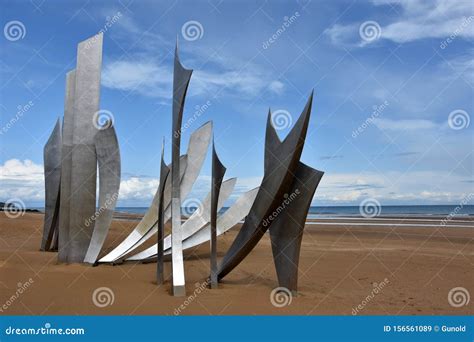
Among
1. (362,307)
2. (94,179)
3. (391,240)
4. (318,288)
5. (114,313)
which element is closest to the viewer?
(114,313)

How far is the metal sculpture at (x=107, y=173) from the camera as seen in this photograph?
926 cm

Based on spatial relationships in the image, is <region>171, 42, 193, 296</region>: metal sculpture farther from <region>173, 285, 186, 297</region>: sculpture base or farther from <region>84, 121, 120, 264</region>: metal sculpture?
<region>84, 121, 120, 264</region>: metal sculpture

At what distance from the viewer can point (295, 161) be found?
6.39 m

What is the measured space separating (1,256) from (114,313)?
571 centimetres

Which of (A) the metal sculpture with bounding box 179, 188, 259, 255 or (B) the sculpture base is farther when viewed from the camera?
(A) the metal sculpture with bounding box 179, 188, 259, 255

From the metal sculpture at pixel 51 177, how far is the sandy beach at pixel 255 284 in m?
0.63

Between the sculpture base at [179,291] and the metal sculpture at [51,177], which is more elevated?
the metal sculpture at [51,177]

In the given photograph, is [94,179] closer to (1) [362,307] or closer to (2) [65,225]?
(2) [65,225]

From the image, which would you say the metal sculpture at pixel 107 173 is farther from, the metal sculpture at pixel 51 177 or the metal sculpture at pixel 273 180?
the metal sculpture at pixel 273 180

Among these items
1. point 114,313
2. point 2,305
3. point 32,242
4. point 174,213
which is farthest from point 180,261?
point 32,242

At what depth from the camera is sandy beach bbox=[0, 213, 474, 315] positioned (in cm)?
632

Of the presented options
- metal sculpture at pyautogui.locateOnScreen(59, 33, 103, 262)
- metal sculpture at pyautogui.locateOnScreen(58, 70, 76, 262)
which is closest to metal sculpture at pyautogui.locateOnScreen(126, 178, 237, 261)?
metal sculpture at pyautogui.locateOnScreen(59, 33, 103, 262)

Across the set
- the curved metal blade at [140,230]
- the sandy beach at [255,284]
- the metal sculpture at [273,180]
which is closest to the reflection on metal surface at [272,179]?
the metal sculpture at [273,180]

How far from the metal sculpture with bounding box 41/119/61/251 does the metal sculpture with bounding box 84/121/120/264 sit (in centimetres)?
239
